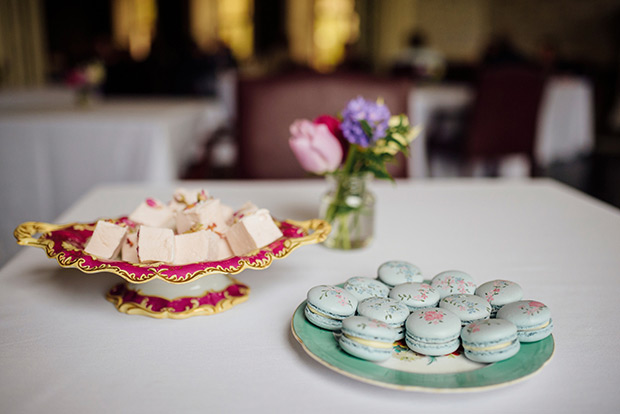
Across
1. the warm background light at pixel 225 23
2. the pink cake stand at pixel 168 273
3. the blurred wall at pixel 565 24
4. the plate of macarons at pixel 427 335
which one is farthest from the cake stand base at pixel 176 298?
the warm background light at pixel 225 23

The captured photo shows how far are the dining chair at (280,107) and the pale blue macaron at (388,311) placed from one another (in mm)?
1005

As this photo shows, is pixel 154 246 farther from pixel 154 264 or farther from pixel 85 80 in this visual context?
pixel 85 80

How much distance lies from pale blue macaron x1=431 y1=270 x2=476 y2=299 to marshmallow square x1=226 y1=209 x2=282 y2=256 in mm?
182

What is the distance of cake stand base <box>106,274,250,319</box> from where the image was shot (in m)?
0.57

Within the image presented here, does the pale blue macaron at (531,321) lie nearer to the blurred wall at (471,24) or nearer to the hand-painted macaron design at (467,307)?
the hand-painted macaron design at (467,307)

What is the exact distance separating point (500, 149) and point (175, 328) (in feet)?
9.34

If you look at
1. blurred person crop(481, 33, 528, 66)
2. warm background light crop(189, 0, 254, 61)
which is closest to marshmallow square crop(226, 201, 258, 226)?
blurred person crop(481, 33, 528, 66)

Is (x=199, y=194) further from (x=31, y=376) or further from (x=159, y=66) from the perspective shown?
(x=159, y=66)

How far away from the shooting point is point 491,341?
44 cm

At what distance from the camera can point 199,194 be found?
0.65 m

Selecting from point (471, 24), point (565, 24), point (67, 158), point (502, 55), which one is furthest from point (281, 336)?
point (471, 24)

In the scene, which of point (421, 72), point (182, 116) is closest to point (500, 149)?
point (421, 72)

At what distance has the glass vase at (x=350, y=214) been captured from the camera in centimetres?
79

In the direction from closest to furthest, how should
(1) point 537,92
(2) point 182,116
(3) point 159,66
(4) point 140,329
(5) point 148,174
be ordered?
(4) point 140,329 → (5) point 148,174 → (2) point 182,116 → (1) point 537,92 → (3) point 159,66
